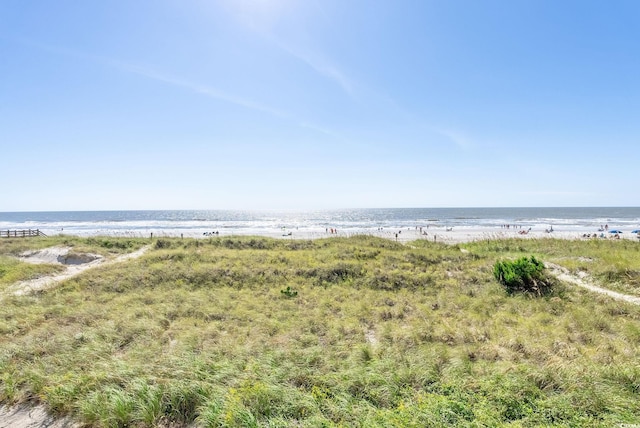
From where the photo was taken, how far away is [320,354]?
21.2ft

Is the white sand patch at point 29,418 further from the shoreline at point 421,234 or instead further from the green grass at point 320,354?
the shoreline at point 421,234

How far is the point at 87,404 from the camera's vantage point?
465 cm

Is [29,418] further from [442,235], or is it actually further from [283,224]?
[283,224]

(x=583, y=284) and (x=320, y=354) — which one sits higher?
(x=320, y=354)

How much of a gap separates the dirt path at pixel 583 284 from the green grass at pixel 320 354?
0.84 meters

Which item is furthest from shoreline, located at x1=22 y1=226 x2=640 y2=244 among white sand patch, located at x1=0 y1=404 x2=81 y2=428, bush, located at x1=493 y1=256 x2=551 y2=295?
white sand patch, located at x1=0 y1=404 x2=81 y2=428

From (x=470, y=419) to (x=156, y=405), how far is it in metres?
4.81

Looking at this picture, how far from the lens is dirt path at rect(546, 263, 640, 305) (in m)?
11.8

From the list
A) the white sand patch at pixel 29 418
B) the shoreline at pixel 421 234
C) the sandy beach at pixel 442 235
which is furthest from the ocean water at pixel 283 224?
the white sand patch at pixel 29 418

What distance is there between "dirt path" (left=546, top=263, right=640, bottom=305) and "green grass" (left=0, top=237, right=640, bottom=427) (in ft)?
2.75

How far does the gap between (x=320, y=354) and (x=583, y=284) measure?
50.4 feet

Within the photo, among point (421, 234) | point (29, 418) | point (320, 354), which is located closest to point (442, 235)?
point (421, 234)

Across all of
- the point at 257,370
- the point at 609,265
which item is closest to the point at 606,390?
the point at 257,370

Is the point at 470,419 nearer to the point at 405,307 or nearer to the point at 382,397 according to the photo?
the point at 382,397
